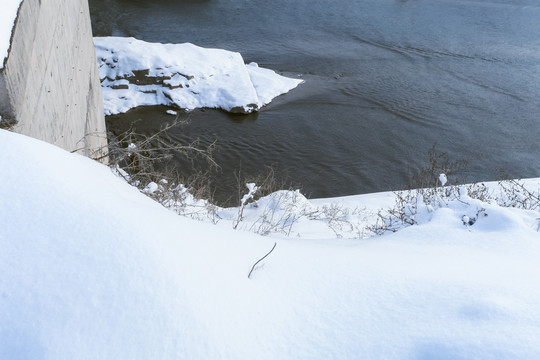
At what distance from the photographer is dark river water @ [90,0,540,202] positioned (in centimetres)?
1442

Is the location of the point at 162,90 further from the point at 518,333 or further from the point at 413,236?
the point at 518,333

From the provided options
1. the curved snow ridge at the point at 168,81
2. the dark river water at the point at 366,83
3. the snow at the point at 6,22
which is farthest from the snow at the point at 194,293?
the curved snow ridge at the point at 168,81

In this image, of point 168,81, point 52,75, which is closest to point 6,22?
point 52,75

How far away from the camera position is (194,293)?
2.77 metres

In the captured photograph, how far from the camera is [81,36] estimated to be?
8.45m

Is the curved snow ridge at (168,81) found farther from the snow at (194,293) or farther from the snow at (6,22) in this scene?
the snow at (194,293)

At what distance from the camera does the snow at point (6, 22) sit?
13.2 feet

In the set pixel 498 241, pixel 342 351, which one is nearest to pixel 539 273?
pixel 498 241

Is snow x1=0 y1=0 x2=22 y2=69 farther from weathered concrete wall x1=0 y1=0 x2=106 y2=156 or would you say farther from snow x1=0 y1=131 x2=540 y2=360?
snow x1=0 y1=131 x2=540 y2=360

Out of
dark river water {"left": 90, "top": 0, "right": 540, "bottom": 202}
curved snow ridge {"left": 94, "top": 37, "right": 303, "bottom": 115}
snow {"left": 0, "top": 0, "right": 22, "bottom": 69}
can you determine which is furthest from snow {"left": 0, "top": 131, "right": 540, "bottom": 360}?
curved snow ridge {"left": 94, "top": 37, "right": 303, "bottom": 115}

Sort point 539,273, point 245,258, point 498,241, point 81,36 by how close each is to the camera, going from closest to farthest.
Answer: point 245,258, point 539,273, point 498,241, point 81,36

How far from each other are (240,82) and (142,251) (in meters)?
15.2

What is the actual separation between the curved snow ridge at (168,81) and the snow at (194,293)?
13395 mm

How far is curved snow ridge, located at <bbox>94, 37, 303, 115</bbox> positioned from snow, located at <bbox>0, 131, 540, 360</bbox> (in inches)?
527
